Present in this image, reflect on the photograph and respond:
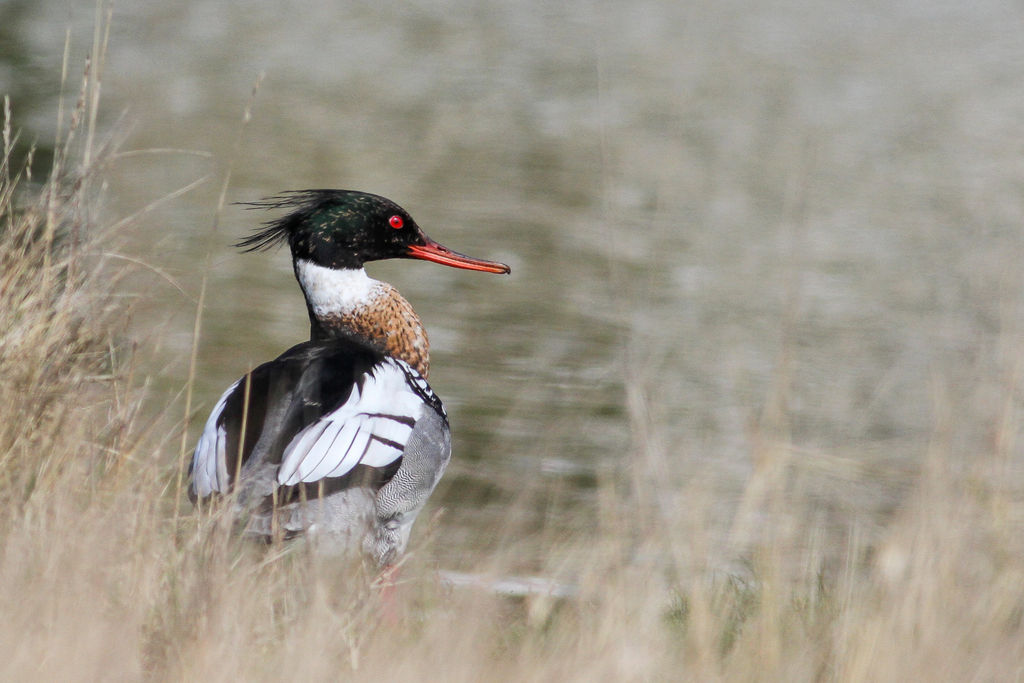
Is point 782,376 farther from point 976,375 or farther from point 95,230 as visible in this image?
point 95,230

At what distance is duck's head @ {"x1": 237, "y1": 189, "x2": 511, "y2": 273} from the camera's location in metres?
4.50

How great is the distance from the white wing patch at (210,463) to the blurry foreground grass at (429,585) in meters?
0.18

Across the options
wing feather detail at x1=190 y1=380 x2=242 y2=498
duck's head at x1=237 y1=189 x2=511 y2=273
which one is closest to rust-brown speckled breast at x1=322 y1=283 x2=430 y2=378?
duck's head at x1=237 y1=189 x2=511 y2=273

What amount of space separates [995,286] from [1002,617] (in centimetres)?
118

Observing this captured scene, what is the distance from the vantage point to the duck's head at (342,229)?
177 inches

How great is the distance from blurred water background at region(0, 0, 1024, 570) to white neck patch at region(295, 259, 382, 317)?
0.50 m

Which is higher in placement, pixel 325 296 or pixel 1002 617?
pixel 325 296

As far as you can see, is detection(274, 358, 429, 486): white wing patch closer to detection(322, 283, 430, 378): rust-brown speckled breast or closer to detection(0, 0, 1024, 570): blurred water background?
detection(0, 0, 1024, 570): blurred water background

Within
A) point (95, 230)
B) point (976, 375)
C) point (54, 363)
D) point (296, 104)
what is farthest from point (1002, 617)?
point (296, 104)

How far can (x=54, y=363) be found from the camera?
3.41 metres

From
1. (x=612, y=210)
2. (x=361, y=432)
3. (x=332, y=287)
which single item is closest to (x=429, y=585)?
(x=361, y=432)

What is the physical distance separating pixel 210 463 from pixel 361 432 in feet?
1.45

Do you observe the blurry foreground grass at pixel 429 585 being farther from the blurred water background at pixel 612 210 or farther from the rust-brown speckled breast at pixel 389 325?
the rust-brown speckled breast at pixel 389 325

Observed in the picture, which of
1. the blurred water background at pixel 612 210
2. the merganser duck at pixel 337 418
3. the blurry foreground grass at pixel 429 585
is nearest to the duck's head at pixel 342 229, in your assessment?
the merganser duck at pixel 337 418
